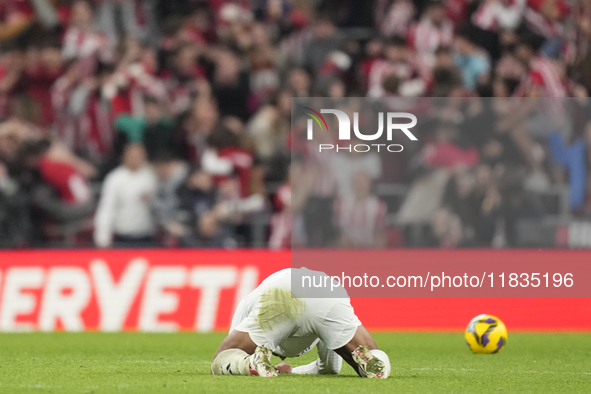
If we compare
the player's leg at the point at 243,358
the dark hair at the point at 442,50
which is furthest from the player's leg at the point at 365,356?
the dark hair at the point at 442,50

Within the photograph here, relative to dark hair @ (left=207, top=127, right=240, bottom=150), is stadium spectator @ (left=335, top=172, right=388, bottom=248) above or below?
below

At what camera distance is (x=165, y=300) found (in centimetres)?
1359

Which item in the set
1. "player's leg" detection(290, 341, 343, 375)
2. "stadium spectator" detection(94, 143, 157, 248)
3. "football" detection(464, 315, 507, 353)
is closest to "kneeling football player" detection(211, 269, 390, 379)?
"player's leg" detection(290, 341, 343, 375)

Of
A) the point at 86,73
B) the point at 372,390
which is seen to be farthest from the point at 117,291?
the point at 372,390

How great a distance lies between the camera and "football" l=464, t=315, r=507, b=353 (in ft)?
35.1

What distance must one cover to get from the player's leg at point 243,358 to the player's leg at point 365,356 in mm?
573

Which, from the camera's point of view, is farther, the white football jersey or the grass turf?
the white football jersey

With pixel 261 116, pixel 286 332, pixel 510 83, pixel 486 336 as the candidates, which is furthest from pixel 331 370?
pixel 510 83

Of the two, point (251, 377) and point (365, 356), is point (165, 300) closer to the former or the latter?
point (251, 377)

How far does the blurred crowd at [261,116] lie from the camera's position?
1314cm

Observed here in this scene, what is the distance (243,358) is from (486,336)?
399 centimetres

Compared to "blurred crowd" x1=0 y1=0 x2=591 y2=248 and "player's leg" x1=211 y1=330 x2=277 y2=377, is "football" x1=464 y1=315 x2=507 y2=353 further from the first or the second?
"player's leg" x1=211 y1=330 x2=277 y2=377

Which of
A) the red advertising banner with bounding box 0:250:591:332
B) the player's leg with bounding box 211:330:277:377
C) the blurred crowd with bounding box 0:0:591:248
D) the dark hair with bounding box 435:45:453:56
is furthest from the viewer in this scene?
the dark hair with bounding box 435:45:453:56

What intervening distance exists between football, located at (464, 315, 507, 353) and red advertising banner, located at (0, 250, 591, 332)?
2508mm
